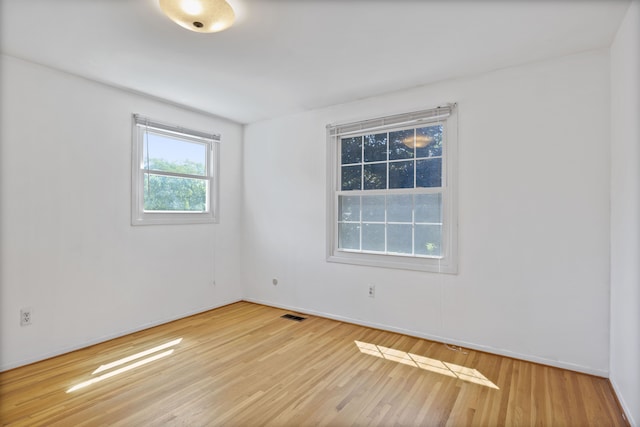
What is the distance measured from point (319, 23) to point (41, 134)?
2.54 m

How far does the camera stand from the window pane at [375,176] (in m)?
3.57

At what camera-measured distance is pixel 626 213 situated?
2.06m

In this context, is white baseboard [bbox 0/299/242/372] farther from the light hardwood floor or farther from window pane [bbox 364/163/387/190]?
window pane [bbox 364/163/387/190]

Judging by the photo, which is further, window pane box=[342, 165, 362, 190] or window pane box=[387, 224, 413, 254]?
window pane box=[342, 165, 362, 190]

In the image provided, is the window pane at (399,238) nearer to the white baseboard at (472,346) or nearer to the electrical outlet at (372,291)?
the electrical outlet at (372,291)

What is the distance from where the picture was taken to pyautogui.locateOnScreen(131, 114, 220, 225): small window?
11.5 ft

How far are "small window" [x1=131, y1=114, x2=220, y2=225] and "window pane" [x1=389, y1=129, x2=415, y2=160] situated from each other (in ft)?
A: 7.61

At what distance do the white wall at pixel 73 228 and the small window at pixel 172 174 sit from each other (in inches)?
4.0

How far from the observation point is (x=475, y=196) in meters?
2.98

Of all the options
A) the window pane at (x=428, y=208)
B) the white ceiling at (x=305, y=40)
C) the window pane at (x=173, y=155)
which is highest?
the white ceiling at (x=305, y=40)

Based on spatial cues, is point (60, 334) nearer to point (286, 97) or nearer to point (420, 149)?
point (286, 97)

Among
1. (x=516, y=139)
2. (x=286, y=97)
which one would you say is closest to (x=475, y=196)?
(x=516, y=139)

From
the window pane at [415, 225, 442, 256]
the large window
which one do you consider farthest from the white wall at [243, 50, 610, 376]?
the window pane at [415, 225, 442, 256]

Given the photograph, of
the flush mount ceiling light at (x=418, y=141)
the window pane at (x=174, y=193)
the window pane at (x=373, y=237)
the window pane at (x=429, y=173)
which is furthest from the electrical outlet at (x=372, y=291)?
the window pane at (x=174, y=193)
